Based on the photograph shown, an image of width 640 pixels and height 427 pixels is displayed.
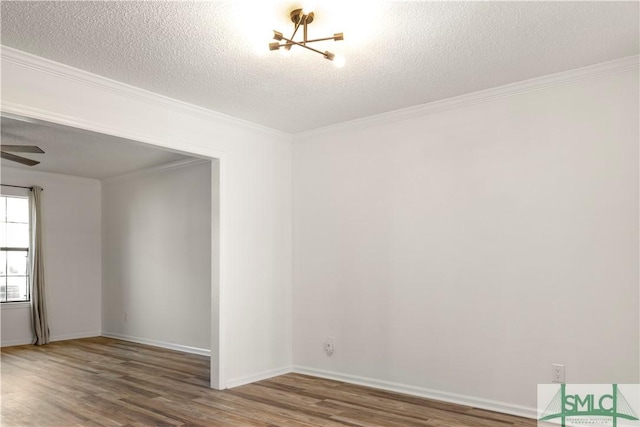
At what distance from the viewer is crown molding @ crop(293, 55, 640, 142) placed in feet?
11.6

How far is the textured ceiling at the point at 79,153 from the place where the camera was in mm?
5176

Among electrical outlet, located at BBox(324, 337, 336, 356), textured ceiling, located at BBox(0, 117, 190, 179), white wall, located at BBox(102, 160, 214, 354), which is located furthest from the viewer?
white wall, located at BBox(102, 160, 214, 354)

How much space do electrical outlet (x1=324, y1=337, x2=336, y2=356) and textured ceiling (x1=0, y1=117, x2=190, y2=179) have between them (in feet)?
8.77

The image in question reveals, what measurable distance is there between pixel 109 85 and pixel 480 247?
3295 mm

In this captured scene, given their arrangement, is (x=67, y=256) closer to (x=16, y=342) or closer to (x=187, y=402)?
(x=16, y=342)

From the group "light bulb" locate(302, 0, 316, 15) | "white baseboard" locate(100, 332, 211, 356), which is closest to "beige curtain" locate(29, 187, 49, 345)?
"white baseboard" locate(100, 332, 211, 356)

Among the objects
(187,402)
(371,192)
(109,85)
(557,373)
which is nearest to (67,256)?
(187,402)

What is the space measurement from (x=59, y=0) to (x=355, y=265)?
10.9ft

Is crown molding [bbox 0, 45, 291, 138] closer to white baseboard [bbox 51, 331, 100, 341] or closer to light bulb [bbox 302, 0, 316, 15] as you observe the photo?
light bulb [bbox 302, 0, 316, 15]

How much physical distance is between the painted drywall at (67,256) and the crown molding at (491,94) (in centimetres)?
482

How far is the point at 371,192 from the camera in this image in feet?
15.8

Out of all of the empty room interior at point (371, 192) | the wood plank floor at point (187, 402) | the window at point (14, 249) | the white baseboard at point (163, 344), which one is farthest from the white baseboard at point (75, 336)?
the wood plank floor at point (187, 402)

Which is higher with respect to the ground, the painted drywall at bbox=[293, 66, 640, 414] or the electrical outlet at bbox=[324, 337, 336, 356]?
the painted drywall at bbox=[293, 66, 640, 414]

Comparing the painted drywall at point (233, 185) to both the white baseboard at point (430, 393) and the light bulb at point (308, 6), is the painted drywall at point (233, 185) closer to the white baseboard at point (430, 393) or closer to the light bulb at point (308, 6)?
the white baseboard at point (430, 393)
